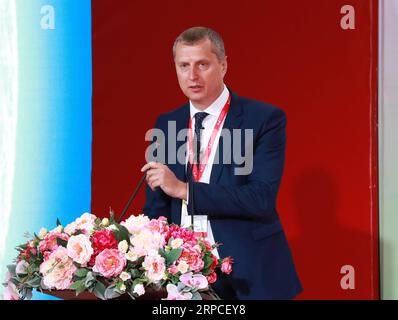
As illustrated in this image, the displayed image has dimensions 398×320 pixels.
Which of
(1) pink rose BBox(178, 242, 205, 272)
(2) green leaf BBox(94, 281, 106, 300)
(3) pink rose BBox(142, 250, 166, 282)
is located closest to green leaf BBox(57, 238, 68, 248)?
(2) green leaf BBox(94, 281, 106, 300)

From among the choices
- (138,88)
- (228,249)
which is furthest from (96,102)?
(228,249)

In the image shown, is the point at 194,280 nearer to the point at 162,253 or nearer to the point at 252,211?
the point at 162,253

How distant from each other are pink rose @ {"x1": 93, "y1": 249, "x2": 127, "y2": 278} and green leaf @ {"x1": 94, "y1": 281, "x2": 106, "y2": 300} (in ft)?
0.14

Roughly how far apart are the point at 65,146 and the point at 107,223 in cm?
162

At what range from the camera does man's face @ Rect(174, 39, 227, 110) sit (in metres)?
4.15

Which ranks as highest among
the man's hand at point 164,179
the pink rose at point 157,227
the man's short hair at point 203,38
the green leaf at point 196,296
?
the man's short hair at point 203,38

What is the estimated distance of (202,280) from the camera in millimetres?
2820

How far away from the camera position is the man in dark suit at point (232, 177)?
3963 millimetres

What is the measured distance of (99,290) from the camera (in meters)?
2.78

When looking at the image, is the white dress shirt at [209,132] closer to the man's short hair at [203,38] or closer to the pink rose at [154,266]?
the man's short hair at [203,38]

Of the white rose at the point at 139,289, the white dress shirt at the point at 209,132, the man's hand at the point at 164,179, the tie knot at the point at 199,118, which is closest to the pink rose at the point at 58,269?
the white rose at the point at 139,289

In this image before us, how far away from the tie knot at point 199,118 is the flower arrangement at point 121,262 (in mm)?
1181
